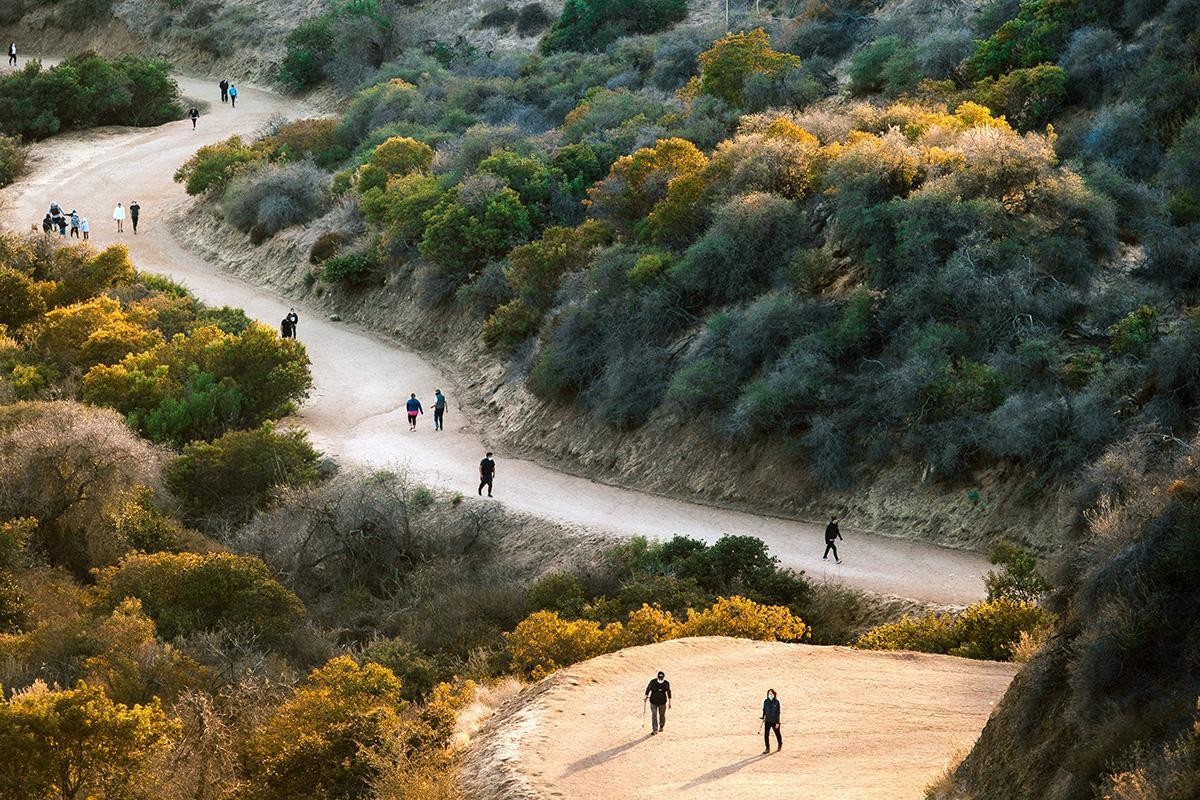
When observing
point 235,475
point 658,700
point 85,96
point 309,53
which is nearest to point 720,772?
point 658,700

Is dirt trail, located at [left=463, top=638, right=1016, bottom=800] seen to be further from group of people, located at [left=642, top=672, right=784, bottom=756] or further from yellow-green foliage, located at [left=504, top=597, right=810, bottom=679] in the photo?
yellow-green foliage, located at [left=504, top=597, right=810, bottom=679]

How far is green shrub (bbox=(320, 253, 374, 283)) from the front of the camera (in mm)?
49250

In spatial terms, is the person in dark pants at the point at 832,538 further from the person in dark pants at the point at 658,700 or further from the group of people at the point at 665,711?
the person in dark pants at the point at 658,700

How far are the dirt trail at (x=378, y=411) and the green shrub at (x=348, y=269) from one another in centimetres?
152

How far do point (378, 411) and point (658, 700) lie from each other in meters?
22.3

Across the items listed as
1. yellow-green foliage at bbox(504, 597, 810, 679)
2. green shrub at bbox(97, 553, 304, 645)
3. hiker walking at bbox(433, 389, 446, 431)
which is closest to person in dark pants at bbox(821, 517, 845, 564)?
yellow-green foliage at bbox(504, 597, 810, 679)

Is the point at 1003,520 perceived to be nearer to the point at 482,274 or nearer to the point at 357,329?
the point at 482,274

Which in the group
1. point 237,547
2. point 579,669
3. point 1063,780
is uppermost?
point 1063,780

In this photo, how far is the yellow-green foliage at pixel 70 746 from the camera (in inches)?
767

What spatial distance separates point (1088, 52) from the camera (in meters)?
40.4

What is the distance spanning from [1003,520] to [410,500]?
12503 mm

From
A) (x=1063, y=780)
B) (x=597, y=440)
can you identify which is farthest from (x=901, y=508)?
(x=1063, y=780)

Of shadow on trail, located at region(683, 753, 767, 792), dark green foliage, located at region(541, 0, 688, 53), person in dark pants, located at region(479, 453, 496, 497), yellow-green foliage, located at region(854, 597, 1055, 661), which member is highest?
dark green foliage, located at region(541, 0, 688, 53)

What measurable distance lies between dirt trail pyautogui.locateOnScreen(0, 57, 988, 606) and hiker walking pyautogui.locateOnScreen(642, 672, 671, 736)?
8.05 metres
